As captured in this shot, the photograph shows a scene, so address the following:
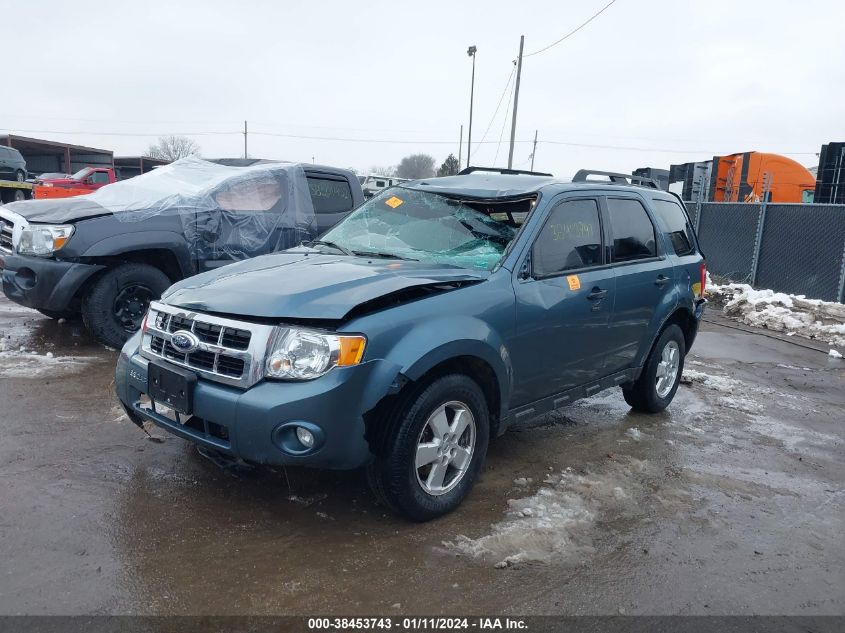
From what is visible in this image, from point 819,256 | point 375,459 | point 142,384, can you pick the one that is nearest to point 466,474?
point 375,459

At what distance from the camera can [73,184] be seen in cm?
2219

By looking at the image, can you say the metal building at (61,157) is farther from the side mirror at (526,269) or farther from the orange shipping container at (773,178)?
the side mirror at (526,269)

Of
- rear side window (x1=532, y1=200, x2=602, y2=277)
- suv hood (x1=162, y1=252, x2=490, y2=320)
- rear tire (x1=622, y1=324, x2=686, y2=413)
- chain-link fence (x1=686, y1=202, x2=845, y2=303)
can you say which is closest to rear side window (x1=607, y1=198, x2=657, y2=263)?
rear side window (x1=532, y1=200, x2=602, y2=277)

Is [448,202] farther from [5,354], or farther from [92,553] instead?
[5,354]

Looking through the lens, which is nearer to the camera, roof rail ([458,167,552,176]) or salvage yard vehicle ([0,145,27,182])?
roof rail ([458,167,552,176])

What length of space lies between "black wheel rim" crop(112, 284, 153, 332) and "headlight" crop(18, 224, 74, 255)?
0.67 metres

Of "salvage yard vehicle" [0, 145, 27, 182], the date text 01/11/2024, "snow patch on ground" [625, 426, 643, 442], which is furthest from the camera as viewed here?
"salvage yard vehicle" [0, 145, 27, 182]

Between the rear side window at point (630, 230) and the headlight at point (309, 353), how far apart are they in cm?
238

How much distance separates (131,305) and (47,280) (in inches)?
29.5

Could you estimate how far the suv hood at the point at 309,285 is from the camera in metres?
3.09

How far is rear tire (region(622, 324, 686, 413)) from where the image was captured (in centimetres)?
526

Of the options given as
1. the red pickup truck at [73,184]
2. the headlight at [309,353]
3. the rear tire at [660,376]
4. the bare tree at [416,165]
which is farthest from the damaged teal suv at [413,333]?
the bare tree at [416,165]

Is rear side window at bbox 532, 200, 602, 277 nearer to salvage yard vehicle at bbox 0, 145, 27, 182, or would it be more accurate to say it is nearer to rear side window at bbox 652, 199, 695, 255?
rear side window at bbox 652, 199, 695, 255

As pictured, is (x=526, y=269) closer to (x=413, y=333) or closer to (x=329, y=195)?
(x=413, y=333)
